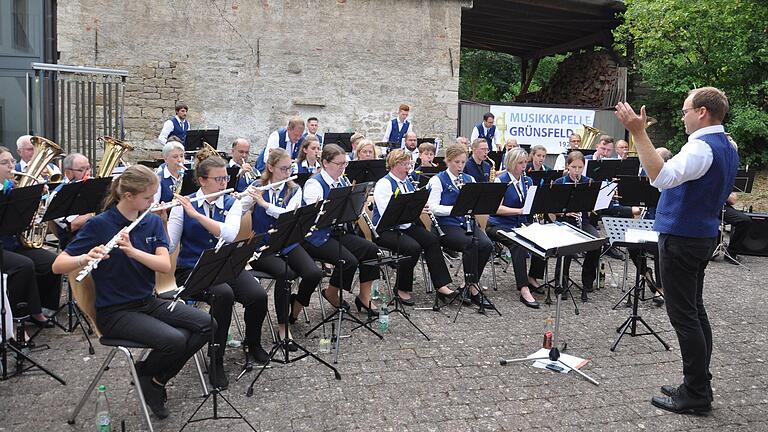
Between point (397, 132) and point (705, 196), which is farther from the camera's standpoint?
point (397, 132)

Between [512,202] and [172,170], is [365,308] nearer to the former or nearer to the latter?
[512,202]

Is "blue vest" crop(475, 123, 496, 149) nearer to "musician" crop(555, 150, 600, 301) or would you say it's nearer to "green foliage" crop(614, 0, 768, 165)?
"green foliage" crop(614, 0, 768, 165)

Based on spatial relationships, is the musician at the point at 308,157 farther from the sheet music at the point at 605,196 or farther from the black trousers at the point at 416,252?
the sheet music at the point at 605,196

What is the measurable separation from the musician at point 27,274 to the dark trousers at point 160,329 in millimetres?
1678

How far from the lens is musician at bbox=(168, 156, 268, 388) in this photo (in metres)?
4.79

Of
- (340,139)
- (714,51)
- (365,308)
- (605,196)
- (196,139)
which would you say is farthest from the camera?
(714,51)

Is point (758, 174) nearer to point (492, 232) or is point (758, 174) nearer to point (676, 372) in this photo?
point (492, 232)

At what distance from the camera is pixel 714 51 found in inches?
622

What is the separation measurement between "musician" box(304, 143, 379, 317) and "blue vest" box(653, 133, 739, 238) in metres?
2.95

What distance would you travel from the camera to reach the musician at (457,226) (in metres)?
7.06

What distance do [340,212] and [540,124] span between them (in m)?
12.0

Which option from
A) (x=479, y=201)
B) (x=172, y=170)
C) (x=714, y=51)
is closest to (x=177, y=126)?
(x=172, y=170)

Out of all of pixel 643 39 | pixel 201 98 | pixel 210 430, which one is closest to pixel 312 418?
pixel 210 430

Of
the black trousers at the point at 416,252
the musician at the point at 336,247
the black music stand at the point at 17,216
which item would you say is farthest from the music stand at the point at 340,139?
the black music stand at the point at 17,216
